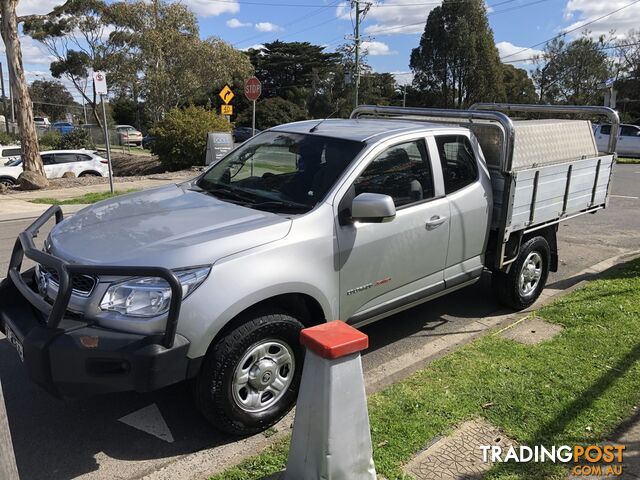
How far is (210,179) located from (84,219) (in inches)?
43.1

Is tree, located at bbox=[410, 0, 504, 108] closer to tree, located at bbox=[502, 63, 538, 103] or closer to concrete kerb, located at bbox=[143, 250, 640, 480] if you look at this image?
tree, located at bbox=[502, 63, 538, 103]

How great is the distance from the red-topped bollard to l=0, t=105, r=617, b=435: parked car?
0.58 metres

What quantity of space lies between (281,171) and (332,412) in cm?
213

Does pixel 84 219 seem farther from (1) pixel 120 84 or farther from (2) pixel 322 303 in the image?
(1) pixel 120 84

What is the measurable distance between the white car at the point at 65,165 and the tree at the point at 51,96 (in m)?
78.7

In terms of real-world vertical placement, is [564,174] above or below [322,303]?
above

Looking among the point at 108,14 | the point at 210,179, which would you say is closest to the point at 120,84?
the point at 108,14

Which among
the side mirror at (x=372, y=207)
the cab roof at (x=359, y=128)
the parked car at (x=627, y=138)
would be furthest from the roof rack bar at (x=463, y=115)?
the parked car at (x=627, y=138)

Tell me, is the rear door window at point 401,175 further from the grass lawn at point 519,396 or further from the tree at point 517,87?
the tree at point 517,87

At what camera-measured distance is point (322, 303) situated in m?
3.40

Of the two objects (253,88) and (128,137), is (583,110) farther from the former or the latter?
(128,137)

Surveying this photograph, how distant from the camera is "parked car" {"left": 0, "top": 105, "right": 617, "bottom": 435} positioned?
271cm

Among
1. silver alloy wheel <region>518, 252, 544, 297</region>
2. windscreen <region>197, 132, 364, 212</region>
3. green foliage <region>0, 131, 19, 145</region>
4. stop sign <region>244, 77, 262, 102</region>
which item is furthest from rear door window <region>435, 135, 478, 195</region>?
green foliage <region>0, 131, 19, 145</region>

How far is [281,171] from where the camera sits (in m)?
4.11
